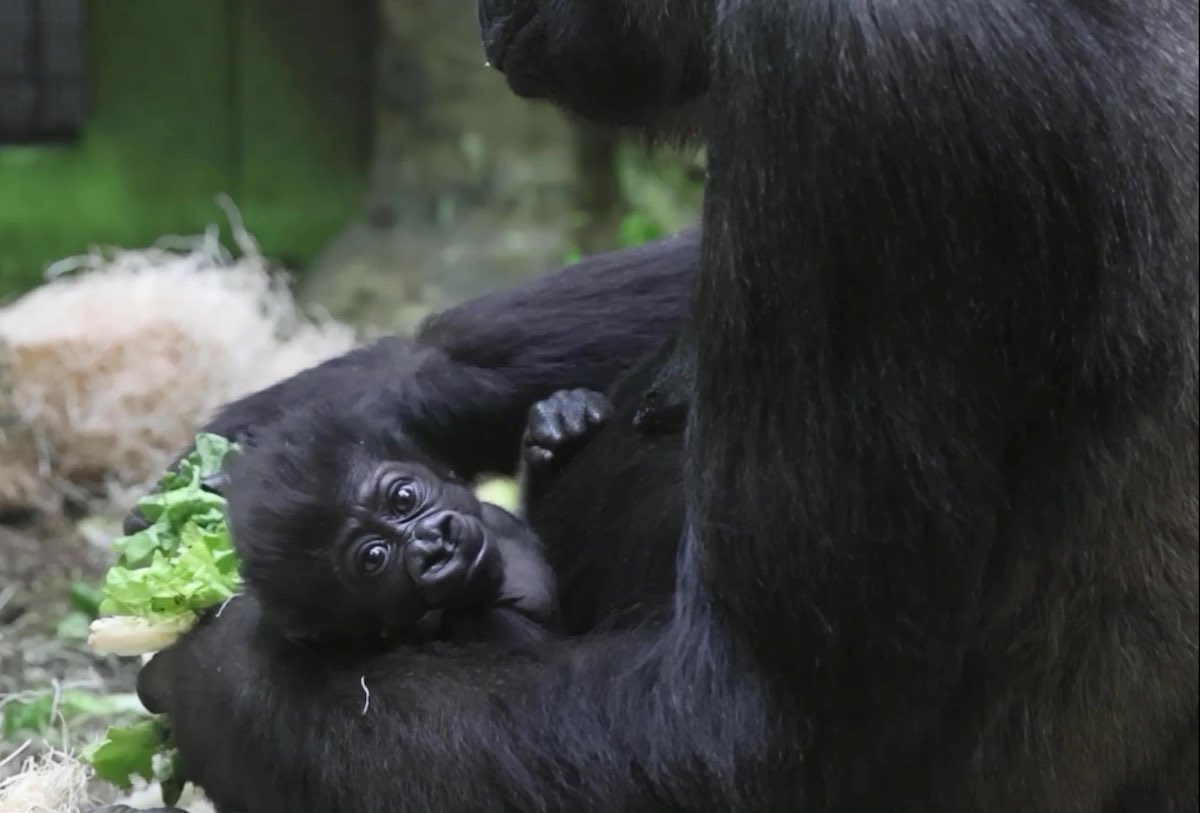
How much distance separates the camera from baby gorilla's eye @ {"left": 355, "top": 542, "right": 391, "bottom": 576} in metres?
1.98

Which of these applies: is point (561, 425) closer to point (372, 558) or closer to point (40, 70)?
point (372, 558)

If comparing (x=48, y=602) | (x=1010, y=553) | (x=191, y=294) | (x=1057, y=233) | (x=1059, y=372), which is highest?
(x=1057, y=233)

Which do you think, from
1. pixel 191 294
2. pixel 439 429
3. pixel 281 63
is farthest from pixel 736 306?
pixel 281 63

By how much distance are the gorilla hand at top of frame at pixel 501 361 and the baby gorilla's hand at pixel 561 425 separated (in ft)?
0.62

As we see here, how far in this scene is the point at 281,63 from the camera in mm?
4871

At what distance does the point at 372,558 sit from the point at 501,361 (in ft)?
1.79

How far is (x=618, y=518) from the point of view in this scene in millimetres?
2023

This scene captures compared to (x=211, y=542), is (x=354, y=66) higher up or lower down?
higher up

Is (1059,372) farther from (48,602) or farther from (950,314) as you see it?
(48,602)

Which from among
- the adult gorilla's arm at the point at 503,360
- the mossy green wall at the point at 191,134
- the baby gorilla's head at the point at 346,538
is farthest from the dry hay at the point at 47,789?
the mossy green wall at the point at 191,134

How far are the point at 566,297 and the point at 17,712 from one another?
115 centimetres

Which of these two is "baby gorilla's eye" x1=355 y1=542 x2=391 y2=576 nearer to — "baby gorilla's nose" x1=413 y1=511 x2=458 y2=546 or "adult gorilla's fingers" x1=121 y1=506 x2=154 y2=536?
"baby gorilla's nose" x1=413 y1=511 x2=458 y2=546

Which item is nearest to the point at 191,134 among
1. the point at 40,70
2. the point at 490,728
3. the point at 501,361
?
the point at 40,70

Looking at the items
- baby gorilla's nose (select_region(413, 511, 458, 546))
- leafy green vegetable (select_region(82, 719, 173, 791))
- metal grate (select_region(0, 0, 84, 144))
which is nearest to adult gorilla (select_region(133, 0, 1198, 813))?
baby gorilla's nose (select_region(413, 511, 458, 546))
